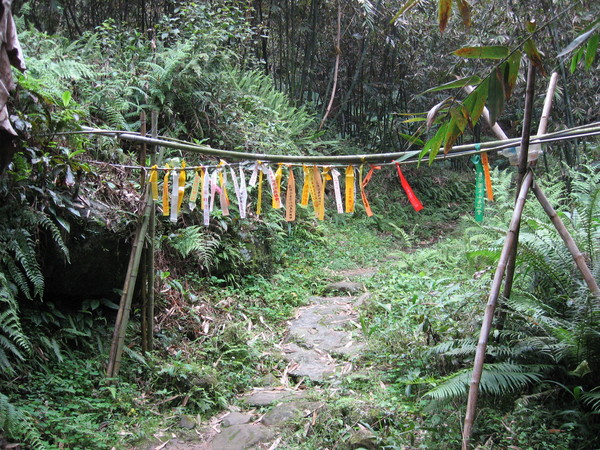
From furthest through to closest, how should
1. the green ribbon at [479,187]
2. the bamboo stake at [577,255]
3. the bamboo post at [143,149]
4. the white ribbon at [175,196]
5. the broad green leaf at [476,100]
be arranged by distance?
the bamboo post at [143,149]
the white ribbon at [175,196]
the green ribbon at [479,187]
the bamboo stake at [577,255]
the broad green leaf at [476,100]

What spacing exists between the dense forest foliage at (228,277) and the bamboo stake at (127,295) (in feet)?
0.43

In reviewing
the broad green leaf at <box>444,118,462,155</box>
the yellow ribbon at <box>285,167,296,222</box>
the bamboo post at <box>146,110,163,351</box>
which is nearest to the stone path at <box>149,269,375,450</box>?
the bamboo post at <box>146,110,163,351</box>

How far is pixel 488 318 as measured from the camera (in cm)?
264

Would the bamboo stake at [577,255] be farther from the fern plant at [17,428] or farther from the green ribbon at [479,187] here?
the fern plant at [17,428]

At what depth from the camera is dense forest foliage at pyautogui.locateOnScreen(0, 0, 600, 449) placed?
2922mm

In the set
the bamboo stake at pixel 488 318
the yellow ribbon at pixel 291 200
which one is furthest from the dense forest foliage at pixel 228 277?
the yellow ribbon at pixel 291 200

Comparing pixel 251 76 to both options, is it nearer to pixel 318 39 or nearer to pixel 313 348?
pixel 318 39

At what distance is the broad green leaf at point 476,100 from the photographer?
2.48 m

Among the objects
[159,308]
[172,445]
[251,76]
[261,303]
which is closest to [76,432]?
[172,445]

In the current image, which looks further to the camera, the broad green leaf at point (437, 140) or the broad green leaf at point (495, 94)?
the broad green leaf at point (437, 140)

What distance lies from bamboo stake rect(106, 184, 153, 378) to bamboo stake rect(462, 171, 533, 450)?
2.48 metres

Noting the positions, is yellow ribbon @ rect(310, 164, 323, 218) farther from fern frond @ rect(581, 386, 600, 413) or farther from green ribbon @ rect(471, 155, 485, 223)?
fern frond @ rect(581, 386, 600, 413)

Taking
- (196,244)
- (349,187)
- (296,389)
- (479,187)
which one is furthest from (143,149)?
(479,187)

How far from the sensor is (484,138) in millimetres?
13641
